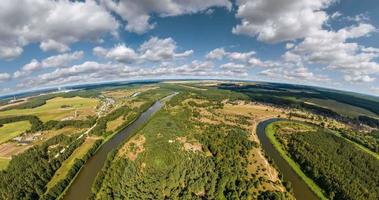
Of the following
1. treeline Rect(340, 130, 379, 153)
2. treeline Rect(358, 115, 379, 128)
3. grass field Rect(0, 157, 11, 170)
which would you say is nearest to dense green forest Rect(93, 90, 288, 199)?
grass field Rect(0, 157, 11, 170)

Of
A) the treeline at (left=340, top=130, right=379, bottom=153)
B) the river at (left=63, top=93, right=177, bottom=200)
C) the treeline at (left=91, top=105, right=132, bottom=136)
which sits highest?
the treeline at (left=91, top=105, right=132, bottom=136)

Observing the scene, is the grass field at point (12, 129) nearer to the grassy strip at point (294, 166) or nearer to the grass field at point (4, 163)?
the grass field at point (4, 163)

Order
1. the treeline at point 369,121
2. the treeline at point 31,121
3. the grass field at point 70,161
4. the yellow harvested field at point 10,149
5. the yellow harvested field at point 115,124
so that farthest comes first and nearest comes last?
the treeline at point 369,121 → the treeline at point 31,121 → the yellow harvested field at point 115,124 → the yellow harvested field at point 10,149 → the grass field at point 70,161

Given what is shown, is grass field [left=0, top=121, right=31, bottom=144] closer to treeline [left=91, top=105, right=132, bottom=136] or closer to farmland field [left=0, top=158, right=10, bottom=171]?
farmland field [left=0, top=158, right=10, bottom=171]

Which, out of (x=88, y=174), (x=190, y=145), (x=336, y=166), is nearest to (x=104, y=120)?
(x=88, y=174)

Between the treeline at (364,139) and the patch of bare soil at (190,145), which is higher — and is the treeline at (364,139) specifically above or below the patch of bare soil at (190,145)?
below

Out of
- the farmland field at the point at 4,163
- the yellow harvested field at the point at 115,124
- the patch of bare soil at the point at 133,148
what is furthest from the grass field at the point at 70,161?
the farmland field at the point at 4,163

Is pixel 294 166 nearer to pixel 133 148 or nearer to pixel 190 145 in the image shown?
pixel 190 145
